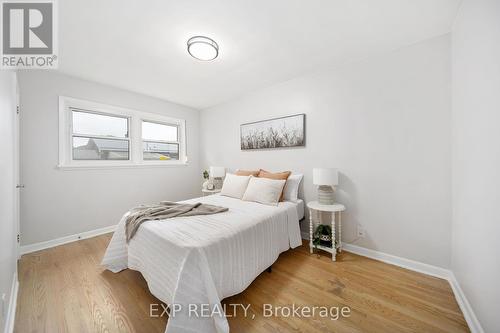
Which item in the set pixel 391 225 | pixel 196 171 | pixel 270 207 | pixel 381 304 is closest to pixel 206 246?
pixel 270 207

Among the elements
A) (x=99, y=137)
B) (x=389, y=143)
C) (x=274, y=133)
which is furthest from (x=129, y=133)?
(x=389, y=143)

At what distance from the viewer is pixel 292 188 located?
2.76 meters

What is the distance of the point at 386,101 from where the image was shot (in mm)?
2186

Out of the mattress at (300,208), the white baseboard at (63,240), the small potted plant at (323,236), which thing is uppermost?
the mattress at (300,208)

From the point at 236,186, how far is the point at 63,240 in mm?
2647

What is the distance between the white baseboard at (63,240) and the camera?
7.89 feet

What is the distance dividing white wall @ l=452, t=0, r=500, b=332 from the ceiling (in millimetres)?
482

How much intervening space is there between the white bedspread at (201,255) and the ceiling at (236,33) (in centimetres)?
191

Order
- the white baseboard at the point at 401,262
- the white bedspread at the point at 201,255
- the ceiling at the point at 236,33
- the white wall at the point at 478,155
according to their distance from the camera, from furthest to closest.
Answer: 1. the white baseboard at the point at 401,262
2. the ceiling at the point at 236,33
3. the white bedspread at the point at 201,255
4. the white wall at the point at 478,155

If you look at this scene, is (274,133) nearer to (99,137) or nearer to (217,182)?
(217,182)

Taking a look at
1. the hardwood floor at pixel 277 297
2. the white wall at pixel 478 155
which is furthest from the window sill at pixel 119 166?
the white wall at pixel 478 155

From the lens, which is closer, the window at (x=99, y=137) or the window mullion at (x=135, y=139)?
the window at (x=99, y=137)

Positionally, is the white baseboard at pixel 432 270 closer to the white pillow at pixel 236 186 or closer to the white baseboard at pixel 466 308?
the white baseboard at pixel 466 308

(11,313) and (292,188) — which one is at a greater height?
(292,188)
